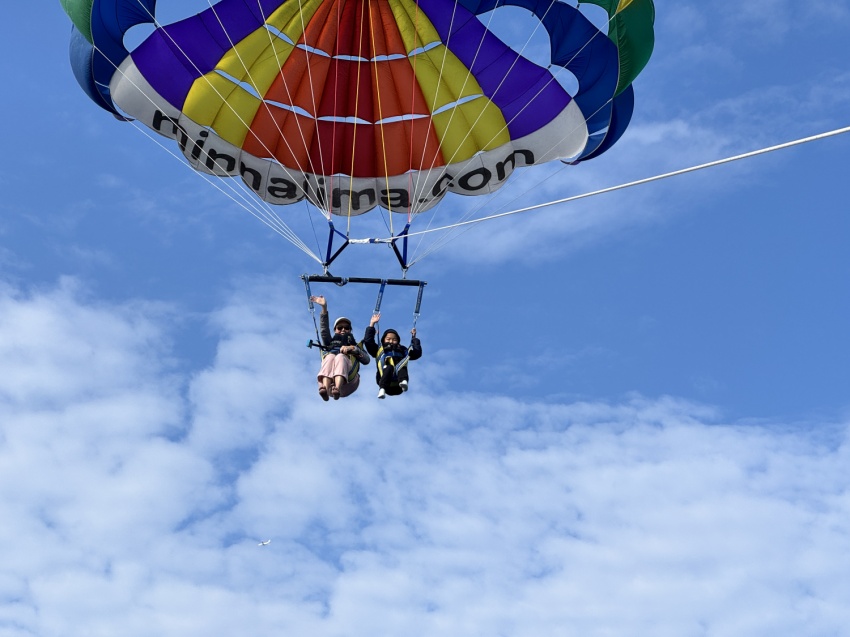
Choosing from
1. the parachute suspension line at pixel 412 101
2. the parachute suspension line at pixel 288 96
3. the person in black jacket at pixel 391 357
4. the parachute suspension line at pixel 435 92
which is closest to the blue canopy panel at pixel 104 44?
the parachute suspension line at pixel 288 96

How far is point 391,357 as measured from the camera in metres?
13.4

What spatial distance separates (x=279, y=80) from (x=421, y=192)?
234cm

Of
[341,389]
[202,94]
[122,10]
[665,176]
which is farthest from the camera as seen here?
[202,94]

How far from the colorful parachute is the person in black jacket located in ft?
8.35

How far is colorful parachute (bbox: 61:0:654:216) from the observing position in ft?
49.9

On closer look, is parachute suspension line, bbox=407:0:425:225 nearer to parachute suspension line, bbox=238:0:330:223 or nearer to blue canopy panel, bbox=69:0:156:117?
parachute suspension line, bbox=238:0:330:223

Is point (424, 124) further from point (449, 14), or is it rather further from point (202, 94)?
point (202, 94)

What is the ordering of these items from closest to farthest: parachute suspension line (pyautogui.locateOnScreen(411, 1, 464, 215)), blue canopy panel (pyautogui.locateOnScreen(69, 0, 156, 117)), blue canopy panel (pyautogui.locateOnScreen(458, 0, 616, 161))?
blue canopy panel (pyautogui.locateOnScreen(69, 0, 156, 117)), blue canopy panel (pyautogui.locateOnScreen(458, 0, 616, 161)), parachute suspension line (pyautogui.locateOnScreen(411, 1, 464, 215))

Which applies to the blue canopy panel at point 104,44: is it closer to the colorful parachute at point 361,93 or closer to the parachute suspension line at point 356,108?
the colorful parachute at point 361,93

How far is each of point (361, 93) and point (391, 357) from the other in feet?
14.1

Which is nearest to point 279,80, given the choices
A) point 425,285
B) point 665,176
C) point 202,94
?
point 202,94

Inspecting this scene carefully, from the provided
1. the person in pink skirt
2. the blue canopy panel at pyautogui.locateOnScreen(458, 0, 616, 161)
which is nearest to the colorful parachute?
the blue canopy panel at pyautogui.locateOnScreen(458, 0, 616, 161)

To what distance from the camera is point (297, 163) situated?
52.0ft

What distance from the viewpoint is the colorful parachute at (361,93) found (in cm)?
1522
